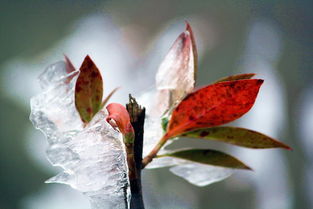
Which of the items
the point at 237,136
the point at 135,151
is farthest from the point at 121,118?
the point at 237,136

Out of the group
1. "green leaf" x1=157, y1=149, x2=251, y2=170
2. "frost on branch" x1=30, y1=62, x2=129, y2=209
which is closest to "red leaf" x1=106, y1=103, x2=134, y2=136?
"frost on branch" x1=30, y1=62, x2=129, y2=209

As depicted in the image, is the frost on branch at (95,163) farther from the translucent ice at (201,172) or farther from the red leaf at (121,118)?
the translucent ice at (201,172)

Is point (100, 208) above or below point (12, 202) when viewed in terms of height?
above

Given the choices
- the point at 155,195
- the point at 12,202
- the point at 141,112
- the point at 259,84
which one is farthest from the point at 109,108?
the point at 12,202

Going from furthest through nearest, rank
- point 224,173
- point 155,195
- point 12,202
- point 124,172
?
1. point 12,202
2. point 155,195
3. point 224,173
4. point 124,172

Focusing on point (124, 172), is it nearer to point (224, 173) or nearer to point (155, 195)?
point (224, 173)

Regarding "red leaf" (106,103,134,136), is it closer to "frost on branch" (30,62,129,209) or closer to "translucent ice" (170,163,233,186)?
"frost on branch" (30,62,129,209)
